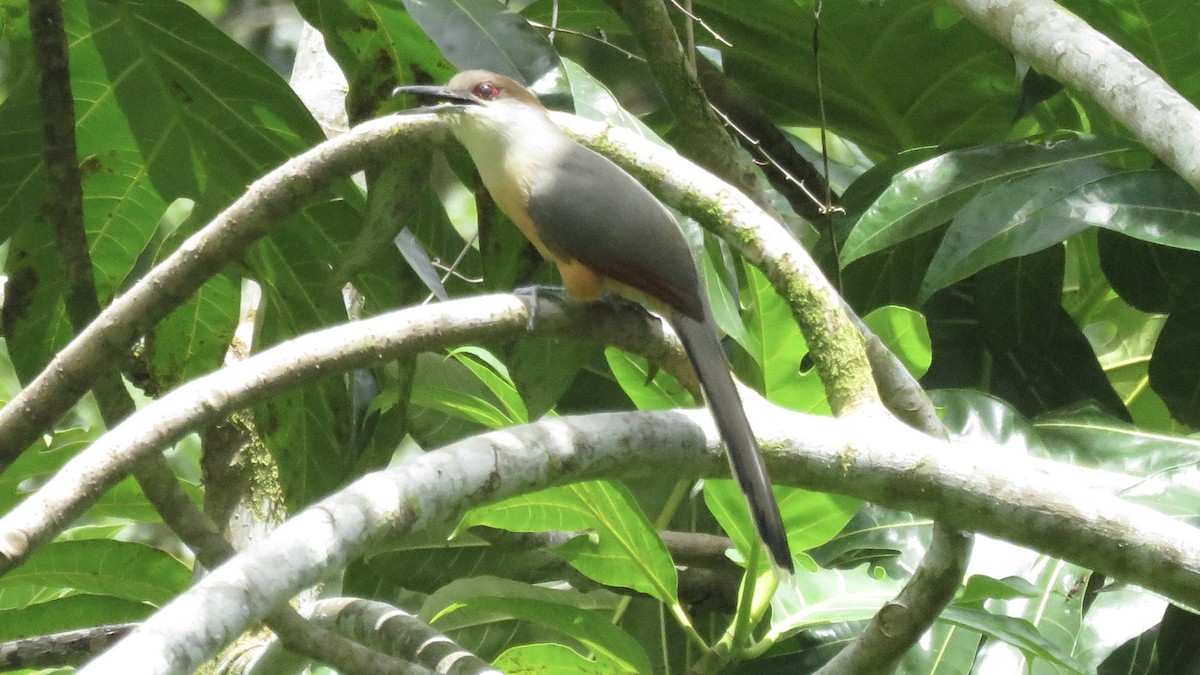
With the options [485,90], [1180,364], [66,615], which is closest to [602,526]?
[485,90]

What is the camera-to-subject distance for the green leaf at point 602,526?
8.05 feet

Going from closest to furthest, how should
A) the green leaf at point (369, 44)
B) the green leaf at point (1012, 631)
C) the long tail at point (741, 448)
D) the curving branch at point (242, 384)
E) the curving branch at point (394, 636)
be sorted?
the curving branch at point (242, 384) < the long tail at point (741, 448) < the curving branch at point (394, 636) < the green leaf at point (1012, 631) < the green leaf at point (369, 44)

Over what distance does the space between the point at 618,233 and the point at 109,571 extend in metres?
1.64

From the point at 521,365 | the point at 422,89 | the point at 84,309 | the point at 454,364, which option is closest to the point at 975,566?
the point at 521,365

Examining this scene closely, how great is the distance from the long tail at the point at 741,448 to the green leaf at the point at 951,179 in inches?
35.2

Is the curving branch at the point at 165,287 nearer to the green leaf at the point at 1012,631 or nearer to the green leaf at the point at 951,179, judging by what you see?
the green leaf at the point at 951,179

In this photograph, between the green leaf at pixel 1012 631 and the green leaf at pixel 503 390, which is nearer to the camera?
the green leaf at pixel 1012 631

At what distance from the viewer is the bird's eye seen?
2908mm

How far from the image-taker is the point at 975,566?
2.92 metres

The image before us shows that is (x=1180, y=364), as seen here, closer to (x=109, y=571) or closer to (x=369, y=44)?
(x=369, y=44)

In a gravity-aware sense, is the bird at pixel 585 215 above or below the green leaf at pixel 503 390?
above

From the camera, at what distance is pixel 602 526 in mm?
A: 2469

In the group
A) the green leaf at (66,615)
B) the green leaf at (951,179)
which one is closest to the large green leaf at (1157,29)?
the green leaf at (951,179)

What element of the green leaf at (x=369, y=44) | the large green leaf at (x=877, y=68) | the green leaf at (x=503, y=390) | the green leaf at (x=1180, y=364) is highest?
the large green leaf at (x=877, y=68)
